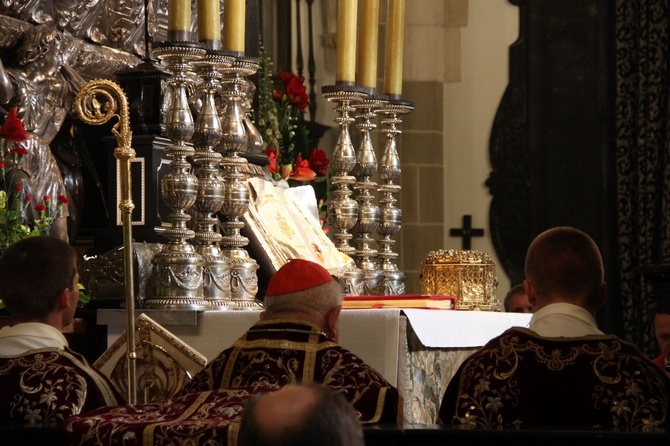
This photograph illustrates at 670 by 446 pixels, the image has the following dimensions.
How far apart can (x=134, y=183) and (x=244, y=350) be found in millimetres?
2160

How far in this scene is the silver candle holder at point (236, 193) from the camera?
17.8 ft

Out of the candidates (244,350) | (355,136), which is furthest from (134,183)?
(355,136)

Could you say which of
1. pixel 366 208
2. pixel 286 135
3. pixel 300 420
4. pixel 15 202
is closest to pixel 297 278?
pixel 15 202

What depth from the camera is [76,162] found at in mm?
6910

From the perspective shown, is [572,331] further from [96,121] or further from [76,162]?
[76,162]

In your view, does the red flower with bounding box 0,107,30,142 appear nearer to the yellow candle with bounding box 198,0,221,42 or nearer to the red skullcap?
the yellow candle with bounding box 198,0,221,42

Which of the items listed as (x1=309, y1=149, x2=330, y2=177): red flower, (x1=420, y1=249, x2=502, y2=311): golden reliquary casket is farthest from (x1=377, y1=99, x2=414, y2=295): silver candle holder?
(x1=309, y1=149, x2=330, y2=177): red flower

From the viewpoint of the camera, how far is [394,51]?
6.81 metres

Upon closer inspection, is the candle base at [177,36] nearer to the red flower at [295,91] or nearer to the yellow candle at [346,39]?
the yellow candle at [346,39]

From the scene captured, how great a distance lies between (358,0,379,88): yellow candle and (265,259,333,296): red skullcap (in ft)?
8.34

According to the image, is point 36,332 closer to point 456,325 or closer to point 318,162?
point 456,325

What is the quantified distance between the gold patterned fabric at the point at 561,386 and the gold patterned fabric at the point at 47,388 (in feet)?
3.23

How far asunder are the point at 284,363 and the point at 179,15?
183 cm

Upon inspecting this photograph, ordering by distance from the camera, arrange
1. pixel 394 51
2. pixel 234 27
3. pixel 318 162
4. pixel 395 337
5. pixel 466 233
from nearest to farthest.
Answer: pixel 395 337
pixel 234 27
pixel 394 51
pixel 318 162
pixel 466 233
